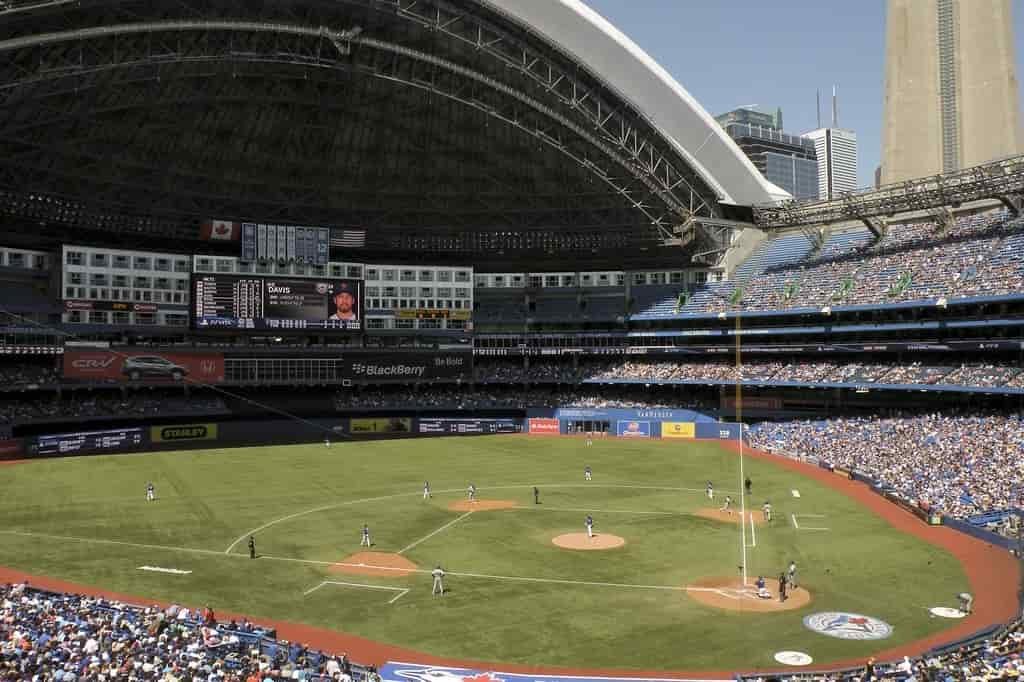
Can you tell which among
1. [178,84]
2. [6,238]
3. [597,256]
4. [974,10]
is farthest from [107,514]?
[974,10]

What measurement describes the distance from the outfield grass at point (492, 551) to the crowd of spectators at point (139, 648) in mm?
4099

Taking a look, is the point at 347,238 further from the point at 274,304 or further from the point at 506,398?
the point at 506,398

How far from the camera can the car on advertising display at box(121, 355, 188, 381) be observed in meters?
75.8

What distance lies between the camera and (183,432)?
7794 centimetres

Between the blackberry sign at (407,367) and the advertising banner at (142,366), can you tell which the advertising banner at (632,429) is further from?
the advertising banner at (142,366)

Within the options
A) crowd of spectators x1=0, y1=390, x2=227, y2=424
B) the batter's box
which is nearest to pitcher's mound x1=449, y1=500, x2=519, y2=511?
the batter's box

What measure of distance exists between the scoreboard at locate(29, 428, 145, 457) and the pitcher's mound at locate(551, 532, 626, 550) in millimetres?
47641

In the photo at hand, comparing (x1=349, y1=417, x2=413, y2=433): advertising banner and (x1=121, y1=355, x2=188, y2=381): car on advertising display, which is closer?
(x1=121, y1=355, x2=188, y2=381): car on advertising display

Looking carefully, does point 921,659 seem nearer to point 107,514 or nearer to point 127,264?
point 107,514

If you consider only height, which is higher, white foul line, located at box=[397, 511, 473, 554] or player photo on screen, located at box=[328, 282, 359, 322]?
player photo on screen, located at box=[328, 282, 359, 322]

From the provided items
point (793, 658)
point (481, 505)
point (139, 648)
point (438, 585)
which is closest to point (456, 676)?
point (438, 585)

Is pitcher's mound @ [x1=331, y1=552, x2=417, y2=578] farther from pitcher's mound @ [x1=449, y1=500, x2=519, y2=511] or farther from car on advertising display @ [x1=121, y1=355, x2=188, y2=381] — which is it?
car on advertising display @ [x1=121, y1=355, x2=188, y2=381]

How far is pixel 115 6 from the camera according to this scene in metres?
54.1

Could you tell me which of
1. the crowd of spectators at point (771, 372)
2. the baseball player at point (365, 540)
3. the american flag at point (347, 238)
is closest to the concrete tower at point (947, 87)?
the crowd of spectators at point (771, 372)
